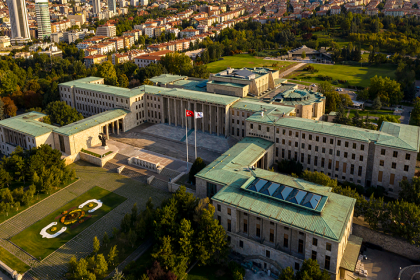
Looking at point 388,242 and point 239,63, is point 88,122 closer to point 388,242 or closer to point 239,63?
point 388,242

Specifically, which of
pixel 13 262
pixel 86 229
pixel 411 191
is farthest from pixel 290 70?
pixel 13 262

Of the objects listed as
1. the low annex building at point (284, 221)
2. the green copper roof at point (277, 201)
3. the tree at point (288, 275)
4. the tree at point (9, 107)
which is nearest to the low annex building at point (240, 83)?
the green copper roof at point (277, 201)

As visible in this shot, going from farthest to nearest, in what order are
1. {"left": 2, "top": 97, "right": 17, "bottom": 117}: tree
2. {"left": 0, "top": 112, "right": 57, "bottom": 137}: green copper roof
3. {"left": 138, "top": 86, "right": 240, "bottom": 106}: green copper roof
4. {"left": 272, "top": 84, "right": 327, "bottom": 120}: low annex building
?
{"left": 2, "top": 97, "right": 17, "bottom": 117}: tree → {"left": 272, "top": 84, "right": 327, "bottom": 120}: low annex building → {"left": 138, "top": 86, "right": 240, "bottom": 106}: green copper roof → {"left": 0, "top": 112, "right": 57, "bottom": 137}: green copper roof

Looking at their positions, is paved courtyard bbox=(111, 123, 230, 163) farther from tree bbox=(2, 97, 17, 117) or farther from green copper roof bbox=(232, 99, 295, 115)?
tree bbox=(2, 97, 17, 117)

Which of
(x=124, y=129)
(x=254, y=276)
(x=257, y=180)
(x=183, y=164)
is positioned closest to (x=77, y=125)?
→ (x=124, y=129)

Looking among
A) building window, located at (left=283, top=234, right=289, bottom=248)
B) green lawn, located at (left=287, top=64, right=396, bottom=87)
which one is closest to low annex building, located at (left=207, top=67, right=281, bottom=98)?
green lawn, located at (left=287, top=64, right=396, bottom=87)

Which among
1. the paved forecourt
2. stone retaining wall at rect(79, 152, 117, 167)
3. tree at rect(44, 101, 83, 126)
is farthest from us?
tree at rect(44, 101, 83, 126)
